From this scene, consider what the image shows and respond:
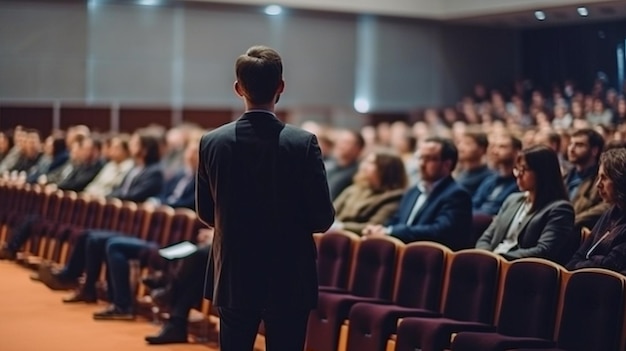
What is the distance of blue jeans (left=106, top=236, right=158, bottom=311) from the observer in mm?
6742

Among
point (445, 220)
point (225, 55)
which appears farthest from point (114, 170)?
point (225, 55)

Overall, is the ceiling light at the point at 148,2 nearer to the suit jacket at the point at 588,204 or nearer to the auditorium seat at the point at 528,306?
the suit jacket at the point at 588,204

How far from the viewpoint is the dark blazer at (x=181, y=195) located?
770 cm

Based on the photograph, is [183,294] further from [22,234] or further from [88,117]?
[88,117]

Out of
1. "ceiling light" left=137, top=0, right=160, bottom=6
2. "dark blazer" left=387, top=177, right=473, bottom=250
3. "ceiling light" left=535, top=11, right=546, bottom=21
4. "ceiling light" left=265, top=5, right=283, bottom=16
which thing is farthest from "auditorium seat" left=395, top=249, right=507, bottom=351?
"ceiling light" left=265, top=5, right=283, bottom=16

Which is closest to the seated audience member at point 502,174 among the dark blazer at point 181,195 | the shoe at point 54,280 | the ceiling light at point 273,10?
the dark blazer at point 181,195

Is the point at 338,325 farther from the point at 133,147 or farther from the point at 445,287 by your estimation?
the point at 133,147

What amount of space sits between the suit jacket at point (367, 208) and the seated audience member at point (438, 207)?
19.9 inches

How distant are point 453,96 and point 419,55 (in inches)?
34.7

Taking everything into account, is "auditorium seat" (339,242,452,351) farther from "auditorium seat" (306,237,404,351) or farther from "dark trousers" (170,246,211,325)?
"dark trousers" (170,246,211,325)

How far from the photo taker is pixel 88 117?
1409 cm

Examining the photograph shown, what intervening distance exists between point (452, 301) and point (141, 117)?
1046cm

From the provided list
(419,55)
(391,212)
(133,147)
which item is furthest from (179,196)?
(419,55)

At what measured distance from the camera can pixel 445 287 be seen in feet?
15.6
